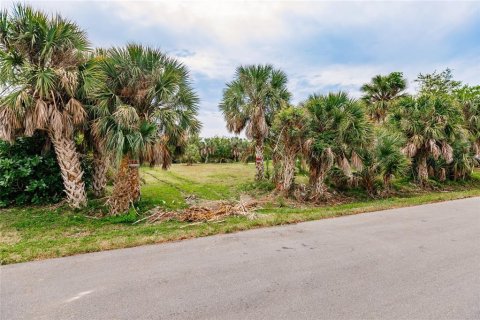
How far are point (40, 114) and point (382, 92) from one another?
2058cm

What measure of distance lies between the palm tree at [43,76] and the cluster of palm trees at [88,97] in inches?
0.9

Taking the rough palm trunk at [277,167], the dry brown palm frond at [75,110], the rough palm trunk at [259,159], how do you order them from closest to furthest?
the dry brown palm frond at [75,110] → the rough palm trunk at [277,167] → the rough palm trunk at [259,159]

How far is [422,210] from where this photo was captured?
27.9 feet

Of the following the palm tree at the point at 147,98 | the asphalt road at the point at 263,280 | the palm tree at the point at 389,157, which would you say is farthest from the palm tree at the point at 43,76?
the palm tree at the point at 389,157

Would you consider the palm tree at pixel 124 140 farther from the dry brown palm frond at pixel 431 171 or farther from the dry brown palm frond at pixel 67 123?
the dry brown palm frond at pixel 431 171

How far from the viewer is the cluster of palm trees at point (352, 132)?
35.4 feet

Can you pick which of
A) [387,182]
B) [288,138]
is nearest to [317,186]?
[288,138]

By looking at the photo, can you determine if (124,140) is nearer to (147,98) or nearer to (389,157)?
(147,98)

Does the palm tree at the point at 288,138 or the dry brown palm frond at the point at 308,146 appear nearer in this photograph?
the dry brown palm frond at the point at 308,146

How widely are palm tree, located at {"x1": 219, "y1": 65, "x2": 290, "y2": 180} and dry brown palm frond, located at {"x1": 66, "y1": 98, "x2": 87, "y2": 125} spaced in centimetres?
802

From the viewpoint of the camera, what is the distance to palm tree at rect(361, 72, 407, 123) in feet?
64.8

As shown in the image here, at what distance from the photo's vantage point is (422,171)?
1508cm

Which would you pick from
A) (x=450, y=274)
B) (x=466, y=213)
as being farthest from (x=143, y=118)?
(x=466, y=213)

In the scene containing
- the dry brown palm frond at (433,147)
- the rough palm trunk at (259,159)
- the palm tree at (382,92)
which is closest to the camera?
the dry brown palm frond at (433,147)
